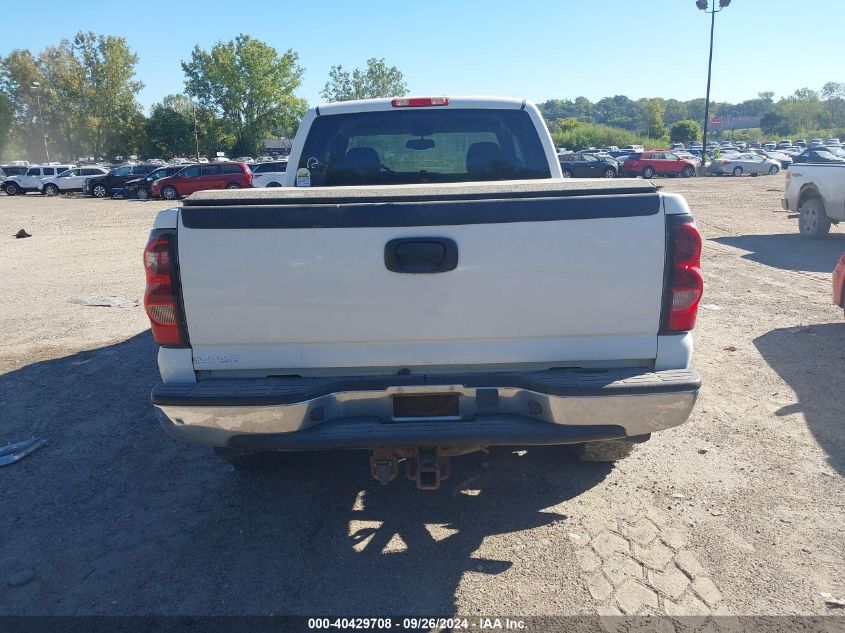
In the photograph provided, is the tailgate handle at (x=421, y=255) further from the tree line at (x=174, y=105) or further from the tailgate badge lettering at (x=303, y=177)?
the tree line at (x=174, y=105)

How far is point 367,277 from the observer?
292cm

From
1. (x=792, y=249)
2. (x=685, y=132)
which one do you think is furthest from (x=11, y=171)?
(x=685, y=132)

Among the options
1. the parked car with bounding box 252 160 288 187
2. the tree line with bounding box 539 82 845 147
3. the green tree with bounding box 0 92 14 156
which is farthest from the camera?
the green tree with bounding box 0 92 14 156

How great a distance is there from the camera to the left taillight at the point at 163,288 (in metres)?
2.93

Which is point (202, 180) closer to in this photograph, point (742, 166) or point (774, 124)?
point (742, 166)

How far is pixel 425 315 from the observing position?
2971 mm

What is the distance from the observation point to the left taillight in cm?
293

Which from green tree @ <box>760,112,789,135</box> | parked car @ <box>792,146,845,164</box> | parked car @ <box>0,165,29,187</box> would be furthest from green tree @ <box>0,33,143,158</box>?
green tree @ <box>760,112,789,135</box>

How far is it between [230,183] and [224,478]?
28968mm

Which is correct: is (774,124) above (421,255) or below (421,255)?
above

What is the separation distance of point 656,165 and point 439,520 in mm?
44536

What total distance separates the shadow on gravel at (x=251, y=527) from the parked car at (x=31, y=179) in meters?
42.4

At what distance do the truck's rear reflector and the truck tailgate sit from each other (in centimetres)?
192

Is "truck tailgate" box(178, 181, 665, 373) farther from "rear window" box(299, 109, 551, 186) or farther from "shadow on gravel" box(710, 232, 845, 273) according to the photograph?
"shadow on gravel" box(710, 232, 845, 273)
